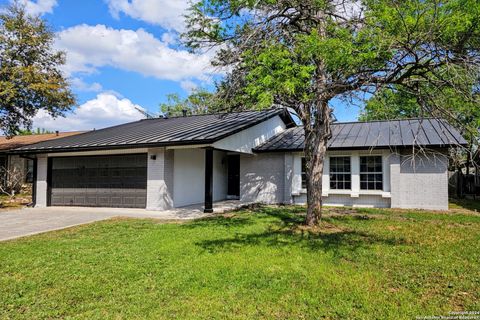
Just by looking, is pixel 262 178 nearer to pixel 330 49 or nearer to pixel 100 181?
pixel 100 181

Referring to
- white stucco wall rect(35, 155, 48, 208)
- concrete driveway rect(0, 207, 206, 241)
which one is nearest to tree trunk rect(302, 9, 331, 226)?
concrete driveway rect(0, 207, 206, 241)

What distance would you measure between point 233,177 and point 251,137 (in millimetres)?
3535

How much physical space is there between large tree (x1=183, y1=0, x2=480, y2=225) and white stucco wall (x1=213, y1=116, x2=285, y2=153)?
3.87 meters

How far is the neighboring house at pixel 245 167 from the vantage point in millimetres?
12531

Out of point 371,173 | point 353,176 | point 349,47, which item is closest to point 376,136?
point 371,173

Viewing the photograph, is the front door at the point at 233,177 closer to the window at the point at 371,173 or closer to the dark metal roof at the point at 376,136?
the dark metal roof at the point at 376,136

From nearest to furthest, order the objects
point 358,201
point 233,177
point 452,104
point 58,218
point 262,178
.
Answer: point 452,104
point 58,218
point 358,201
point 262,178
point 233,177

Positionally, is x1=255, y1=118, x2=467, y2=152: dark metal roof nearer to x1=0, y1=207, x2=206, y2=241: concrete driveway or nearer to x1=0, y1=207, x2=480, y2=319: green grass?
x1=0, y1=207, x2=480, y2=319: green grass

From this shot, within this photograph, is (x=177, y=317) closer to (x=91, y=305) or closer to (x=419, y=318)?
(x=91, y=305)

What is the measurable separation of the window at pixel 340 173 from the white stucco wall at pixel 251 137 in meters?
3.85

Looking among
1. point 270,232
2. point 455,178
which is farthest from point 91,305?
point 455,178

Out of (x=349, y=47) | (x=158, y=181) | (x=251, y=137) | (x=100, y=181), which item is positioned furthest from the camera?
(x=251, y=137)

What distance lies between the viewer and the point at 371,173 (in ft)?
44.9

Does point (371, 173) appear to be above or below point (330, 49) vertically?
below
